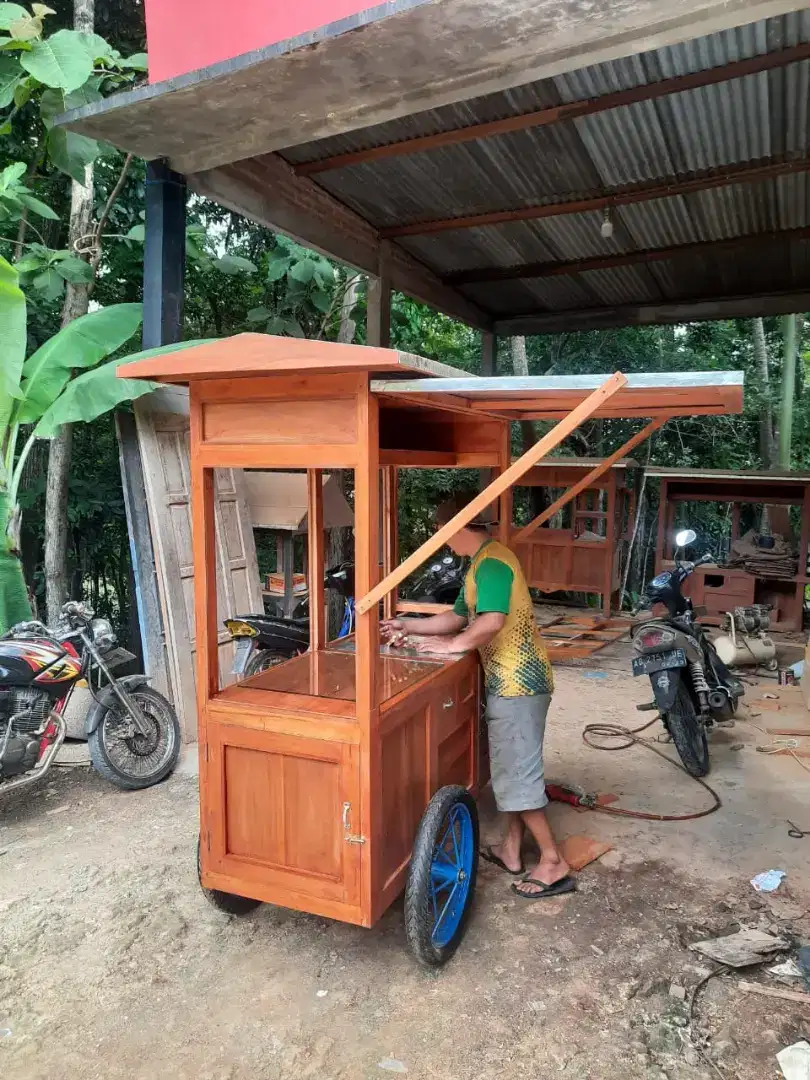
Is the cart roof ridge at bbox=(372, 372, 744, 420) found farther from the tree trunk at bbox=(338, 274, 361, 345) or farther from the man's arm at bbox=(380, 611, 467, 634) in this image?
the tree trunk at bbox=(338, 274, 361, 345)

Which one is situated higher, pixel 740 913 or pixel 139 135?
pixel 139 135

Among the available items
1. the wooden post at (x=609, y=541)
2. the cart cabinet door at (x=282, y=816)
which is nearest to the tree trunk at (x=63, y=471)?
the cart cabinet door at (x=282, y=816)

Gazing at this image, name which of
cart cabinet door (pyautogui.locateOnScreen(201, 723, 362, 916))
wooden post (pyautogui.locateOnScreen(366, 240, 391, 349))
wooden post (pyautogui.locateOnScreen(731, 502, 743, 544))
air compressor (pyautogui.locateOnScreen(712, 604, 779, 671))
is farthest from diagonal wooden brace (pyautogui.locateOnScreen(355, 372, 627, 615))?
wooden post (pyautogui.locateOnScreen(731, 502, 743, 544))

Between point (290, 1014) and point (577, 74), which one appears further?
point (577, 74)

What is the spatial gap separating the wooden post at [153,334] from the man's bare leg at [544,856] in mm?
3078

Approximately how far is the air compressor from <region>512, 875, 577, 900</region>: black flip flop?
14.4ft

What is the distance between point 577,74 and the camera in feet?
14.3

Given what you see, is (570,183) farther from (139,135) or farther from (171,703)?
(171,703)

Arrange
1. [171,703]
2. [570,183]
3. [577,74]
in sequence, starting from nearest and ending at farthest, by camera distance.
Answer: [577,74] → [171,703] → [570,183]

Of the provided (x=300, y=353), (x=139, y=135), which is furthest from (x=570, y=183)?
(x=300, y=353)

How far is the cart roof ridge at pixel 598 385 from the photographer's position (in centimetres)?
236

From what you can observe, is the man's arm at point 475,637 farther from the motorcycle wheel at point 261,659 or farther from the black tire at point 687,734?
the motorcycle wheel at point 261,659

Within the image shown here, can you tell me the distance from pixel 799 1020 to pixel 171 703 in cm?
→ 420

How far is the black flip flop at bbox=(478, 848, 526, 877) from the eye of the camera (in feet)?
11.8
